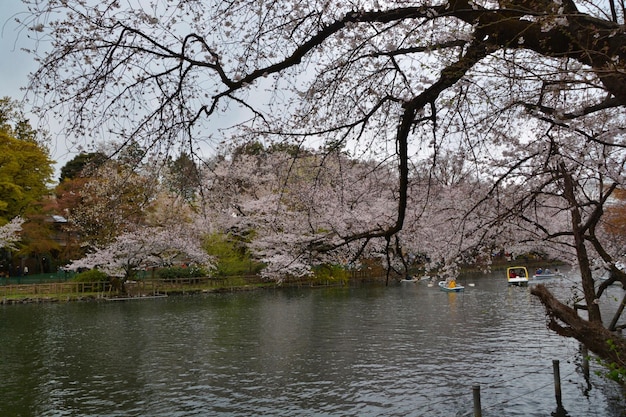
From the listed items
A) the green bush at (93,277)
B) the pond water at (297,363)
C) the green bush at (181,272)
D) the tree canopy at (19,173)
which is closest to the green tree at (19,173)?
the tree canopy at (19,173)

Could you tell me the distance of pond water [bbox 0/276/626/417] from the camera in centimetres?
919

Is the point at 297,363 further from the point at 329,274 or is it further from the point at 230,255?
the point at 230,255

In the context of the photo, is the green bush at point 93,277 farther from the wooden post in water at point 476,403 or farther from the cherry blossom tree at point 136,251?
the wooden post in water at point 476,403

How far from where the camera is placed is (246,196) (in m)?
31.9

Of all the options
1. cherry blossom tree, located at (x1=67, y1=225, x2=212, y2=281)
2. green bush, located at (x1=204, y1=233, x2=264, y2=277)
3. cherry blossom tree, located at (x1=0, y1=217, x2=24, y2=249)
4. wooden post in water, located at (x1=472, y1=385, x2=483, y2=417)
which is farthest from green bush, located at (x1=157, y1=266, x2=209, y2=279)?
wooden post in water, located at (x1=472, y1=385, x2=483, y2=417)

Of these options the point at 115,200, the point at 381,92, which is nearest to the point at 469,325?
the point at 381,92

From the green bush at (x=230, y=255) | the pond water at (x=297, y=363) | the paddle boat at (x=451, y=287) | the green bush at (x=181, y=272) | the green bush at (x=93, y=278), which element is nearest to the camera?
the pond water at (x=297, y=363)

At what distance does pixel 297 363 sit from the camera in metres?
12.4

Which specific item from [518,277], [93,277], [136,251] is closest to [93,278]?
[93,277]

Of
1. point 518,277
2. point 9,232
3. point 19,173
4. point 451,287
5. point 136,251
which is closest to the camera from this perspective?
point 9,232

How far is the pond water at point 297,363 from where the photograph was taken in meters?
9.19

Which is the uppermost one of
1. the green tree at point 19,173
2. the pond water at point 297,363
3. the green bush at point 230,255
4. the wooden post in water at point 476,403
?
the green tree at point 19,173

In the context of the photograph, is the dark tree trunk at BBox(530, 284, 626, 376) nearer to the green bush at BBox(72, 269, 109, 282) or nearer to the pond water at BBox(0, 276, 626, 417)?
the pond water at BBox(0, 276, 626, 417)

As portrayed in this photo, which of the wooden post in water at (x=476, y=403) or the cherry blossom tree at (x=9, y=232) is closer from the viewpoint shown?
the wooden post in water at (x=476, y=403)
